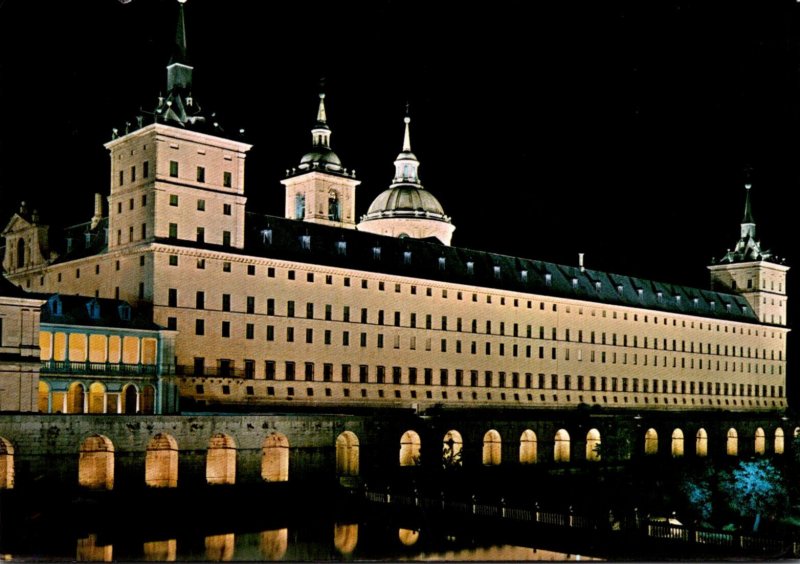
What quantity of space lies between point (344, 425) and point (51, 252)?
27.1m

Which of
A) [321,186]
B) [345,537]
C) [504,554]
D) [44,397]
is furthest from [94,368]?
[321,186]

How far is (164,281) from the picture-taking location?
68.2 m

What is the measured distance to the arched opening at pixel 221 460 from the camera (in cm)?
5916

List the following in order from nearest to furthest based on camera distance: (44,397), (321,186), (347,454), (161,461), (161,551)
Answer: (161,551) < (161,461) < (44,397) < (347,454) < (321,186)

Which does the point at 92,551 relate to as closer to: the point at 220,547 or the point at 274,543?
the point at 220,547

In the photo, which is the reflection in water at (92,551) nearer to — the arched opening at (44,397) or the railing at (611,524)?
the railing at (611,524)

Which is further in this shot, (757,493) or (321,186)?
(321,186)

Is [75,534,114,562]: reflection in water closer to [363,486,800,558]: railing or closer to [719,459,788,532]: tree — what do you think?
[363,486,800,558]: railing

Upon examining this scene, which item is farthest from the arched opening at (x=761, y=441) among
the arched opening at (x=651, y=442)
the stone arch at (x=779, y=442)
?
the arched opening at (x=651, y=442)

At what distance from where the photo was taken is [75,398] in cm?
6388

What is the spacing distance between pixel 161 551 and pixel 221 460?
1965cm

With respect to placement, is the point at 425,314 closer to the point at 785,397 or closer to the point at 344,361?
the point at 344,361

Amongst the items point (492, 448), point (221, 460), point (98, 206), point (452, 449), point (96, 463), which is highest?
point (98, 206)

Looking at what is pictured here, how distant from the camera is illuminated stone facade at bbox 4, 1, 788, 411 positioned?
70.0 metres
